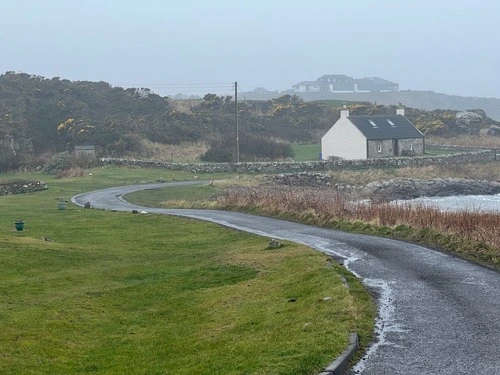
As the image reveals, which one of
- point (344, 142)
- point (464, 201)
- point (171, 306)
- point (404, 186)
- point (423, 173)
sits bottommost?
point (464, 201)

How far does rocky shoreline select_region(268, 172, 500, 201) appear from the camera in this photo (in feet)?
204

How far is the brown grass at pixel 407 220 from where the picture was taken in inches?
859

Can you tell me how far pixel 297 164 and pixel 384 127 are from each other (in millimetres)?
14135

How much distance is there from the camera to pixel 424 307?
47.9 feet

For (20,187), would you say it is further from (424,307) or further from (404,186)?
(424,307)

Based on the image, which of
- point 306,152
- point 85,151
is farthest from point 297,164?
point 85,151

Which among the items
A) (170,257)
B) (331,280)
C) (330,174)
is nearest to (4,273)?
(170,257)

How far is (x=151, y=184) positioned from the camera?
61.8 meters

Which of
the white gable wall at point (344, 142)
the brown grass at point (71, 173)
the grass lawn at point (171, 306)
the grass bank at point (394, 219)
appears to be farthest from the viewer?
the white gable wall at point (344, 142)

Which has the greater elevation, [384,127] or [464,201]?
[384,127]

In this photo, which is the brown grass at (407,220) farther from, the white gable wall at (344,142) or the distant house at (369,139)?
the distant house at (369,139)

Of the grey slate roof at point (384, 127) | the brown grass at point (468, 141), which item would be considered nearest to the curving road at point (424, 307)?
the grey slate roof at point (384, 127)

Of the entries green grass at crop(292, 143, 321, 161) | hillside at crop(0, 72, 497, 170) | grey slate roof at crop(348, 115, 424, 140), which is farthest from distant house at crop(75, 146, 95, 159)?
grey slate roof at crop(348, 115, 424, 140)

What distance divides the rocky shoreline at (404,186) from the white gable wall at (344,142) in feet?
42.0
